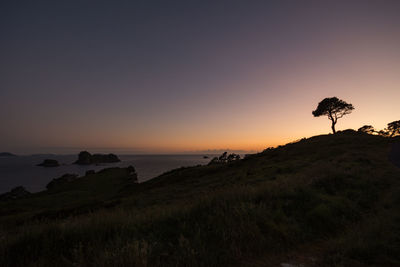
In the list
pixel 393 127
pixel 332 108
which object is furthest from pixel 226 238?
pixel 393 127

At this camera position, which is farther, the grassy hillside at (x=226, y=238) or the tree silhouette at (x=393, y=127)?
the tree silhouette at (x=393, y=127)

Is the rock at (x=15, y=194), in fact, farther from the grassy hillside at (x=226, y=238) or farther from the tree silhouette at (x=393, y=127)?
the tree silhouette at (x=393, y=127)

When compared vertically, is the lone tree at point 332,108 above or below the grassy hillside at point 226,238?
above

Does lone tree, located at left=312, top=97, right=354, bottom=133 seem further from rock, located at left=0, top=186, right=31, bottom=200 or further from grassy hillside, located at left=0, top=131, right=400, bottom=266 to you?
rock, located at left=0, top=186, right=31, bottom=200

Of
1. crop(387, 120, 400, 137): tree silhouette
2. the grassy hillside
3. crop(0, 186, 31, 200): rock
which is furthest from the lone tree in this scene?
crop(0, 186, 31, 200): rock

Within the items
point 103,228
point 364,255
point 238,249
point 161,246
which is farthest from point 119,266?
point 364,255

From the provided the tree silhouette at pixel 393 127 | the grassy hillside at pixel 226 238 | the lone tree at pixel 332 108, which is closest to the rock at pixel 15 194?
the grassy hillside at pixel 226 238

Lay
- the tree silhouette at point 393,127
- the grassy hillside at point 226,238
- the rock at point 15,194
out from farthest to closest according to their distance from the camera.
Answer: the tree silhouette at point 393,127
the rock at point 15,194
the grassy hillside at point 226,238

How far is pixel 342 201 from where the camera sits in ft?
21.7

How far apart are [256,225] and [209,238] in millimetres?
1332

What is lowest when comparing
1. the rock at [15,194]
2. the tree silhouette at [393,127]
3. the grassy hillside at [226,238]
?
the rock at [15,194]

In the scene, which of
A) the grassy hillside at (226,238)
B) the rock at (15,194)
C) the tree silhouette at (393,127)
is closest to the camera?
the grassy hillside at (226,238)

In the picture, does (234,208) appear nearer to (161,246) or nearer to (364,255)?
(161,246)

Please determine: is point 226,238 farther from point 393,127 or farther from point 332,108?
point 393,127
